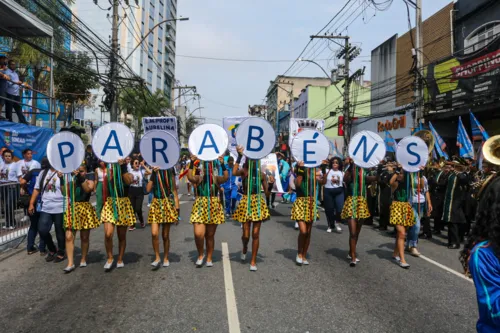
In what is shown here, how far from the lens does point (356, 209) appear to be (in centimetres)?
665

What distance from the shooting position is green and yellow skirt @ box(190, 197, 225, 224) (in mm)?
6035

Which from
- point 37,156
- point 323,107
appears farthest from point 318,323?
point 323,107

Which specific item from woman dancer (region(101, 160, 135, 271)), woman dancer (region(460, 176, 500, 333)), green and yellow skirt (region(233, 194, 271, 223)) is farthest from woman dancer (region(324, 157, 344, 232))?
woman dancer (region(460, 176, 500, 333))

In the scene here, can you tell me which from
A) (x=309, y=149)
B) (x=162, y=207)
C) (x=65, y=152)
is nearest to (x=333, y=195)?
(x=309, y=149)

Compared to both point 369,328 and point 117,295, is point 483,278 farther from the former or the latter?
point 117,295

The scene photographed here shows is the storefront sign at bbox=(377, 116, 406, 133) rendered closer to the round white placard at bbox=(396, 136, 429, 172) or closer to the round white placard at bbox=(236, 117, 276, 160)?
the round white placard at bbox=(396, 136, 429, 172)

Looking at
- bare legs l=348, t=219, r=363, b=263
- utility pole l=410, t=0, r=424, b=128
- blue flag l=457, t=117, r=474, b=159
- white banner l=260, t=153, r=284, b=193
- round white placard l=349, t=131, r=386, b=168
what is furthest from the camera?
utility pole l=410, t=0, r=424, b=128

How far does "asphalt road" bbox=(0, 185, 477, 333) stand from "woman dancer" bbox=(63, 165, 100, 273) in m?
0.34

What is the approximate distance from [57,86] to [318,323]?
24.4 metres

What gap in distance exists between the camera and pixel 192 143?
6.24 meters

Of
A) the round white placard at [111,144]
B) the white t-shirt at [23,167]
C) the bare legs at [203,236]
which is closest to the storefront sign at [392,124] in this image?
the bare legs at [203,236]

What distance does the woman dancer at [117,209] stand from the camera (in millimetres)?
5969

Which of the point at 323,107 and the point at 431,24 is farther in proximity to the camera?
the point at 323,107

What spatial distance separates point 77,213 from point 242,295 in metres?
2.83
